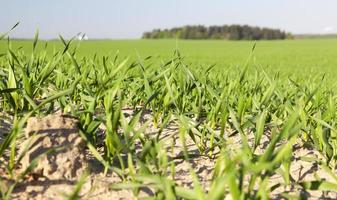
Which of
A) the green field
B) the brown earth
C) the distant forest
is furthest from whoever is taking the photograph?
the distant forest

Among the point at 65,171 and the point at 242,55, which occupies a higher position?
the point at 65,171

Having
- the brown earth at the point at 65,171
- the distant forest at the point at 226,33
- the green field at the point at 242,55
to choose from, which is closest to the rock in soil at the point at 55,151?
the brown earth at the point at 65,171

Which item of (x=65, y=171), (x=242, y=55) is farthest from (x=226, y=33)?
(x=65, y=171)

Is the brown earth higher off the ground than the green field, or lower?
higher

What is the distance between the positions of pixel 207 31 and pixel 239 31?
4286 millimetres

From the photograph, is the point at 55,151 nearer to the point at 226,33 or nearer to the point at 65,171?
the point at 65,171

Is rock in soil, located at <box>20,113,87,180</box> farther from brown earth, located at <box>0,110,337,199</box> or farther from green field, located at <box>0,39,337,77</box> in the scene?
green field, located at <box>0,39,337,77</box>

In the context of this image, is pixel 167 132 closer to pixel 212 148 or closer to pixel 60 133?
pixel 212 148

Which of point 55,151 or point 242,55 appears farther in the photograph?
point 242,55

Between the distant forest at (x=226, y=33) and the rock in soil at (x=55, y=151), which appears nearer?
the rock in soil at (x=55, y=151)

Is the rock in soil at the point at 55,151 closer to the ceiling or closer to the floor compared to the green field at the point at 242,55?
closer to the ceiling

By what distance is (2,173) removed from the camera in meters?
1.32

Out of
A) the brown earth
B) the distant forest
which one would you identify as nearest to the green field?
the brown earth

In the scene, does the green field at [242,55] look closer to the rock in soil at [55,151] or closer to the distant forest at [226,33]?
the rock in soil at [55,151]
